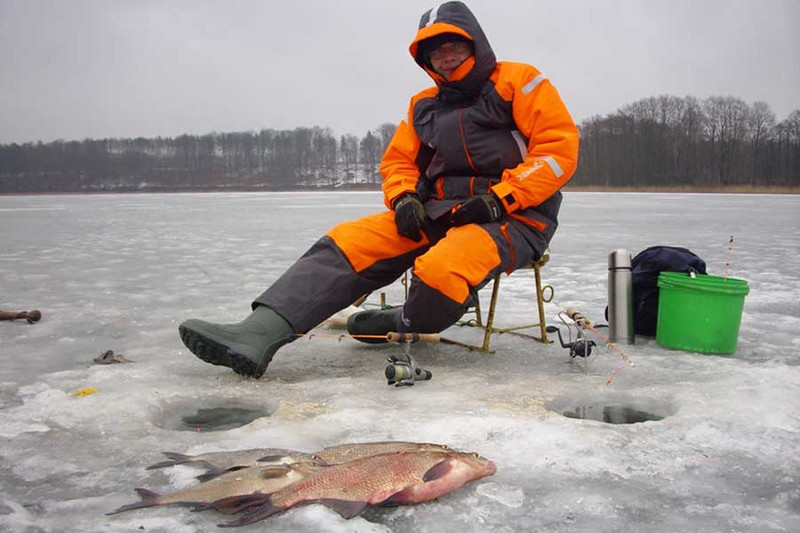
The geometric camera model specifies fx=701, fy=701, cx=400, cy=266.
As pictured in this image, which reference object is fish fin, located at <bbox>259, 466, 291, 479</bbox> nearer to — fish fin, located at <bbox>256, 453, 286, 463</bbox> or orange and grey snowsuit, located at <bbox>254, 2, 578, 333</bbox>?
fish fin, located at <bbox>256, 453, 286, 463</bbox>

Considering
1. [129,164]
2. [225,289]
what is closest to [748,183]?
[225,289]

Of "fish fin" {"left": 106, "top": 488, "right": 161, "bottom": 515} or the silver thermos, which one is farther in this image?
the silver thermos

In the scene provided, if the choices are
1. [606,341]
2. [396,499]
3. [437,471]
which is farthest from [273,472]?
[606,341]

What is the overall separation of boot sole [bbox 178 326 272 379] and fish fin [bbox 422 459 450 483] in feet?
4.84

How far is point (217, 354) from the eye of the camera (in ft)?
10.5

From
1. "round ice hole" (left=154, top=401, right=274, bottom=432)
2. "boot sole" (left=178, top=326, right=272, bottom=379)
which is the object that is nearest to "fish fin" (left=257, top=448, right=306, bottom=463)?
"round ice hole" (left=154, top=401, right=274, bottom=432)

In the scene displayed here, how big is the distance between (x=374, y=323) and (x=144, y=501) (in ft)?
7.37

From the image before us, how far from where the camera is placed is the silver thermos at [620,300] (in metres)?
3.96

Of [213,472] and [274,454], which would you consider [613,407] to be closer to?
[274,454]

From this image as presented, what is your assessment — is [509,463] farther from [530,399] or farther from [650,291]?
[650,291]

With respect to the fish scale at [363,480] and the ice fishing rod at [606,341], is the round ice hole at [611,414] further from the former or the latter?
the fish scale at [363,480]

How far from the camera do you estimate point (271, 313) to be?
134 inches

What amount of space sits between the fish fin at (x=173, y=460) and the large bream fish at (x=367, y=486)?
1.25ft

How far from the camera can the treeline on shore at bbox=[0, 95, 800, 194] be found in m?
59.1
